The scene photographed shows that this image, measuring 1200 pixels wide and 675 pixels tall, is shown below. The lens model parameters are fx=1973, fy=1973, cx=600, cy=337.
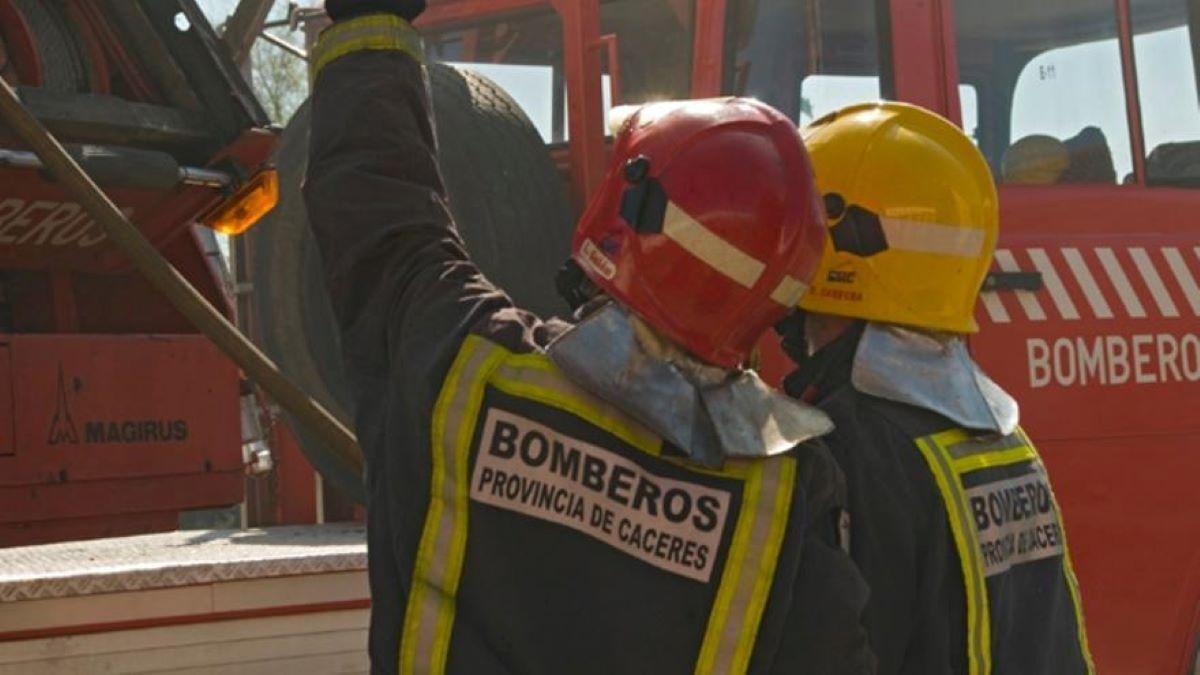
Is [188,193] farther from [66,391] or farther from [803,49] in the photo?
[803,49]

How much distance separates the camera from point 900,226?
9.22 feet

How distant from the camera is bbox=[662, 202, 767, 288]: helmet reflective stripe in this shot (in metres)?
2.17

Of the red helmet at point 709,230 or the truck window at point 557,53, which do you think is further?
the truck window at point 557,53

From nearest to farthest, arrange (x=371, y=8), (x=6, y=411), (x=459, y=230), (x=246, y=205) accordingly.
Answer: (x=371, y=8)
(x=6, y=411)
(x=246, y=205)
(x=459, y=230)

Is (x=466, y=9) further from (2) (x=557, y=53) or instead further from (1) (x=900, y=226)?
(1) (x=900, y=226)

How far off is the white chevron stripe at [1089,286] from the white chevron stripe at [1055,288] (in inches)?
1.9

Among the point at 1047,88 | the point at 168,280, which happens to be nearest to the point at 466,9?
the point at 1047,88

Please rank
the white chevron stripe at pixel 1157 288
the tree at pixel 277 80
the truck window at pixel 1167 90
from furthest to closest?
the tree at pixel 277 80 → the truck window at pixel 1167 90 → the white chevron stripe at pixel 1157 288

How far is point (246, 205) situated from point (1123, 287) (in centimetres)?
218

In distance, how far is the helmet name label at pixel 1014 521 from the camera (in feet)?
8.31

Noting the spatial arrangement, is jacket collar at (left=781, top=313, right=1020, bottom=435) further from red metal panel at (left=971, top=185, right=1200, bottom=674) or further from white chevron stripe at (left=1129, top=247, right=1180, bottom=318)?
A: white chevron stripe at (left=1129, top=247, right=1180, bottom=318)

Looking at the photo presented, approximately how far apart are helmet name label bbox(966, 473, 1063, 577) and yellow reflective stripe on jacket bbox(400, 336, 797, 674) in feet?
1.68

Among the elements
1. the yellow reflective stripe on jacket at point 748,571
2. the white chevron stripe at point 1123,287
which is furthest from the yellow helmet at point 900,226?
the white chevron stripe at point 1123,287

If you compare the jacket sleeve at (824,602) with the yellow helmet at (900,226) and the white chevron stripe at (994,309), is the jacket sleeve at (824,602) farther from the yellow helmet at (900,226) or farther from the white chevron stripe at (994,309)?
the white chevron stripe at (994,309)
